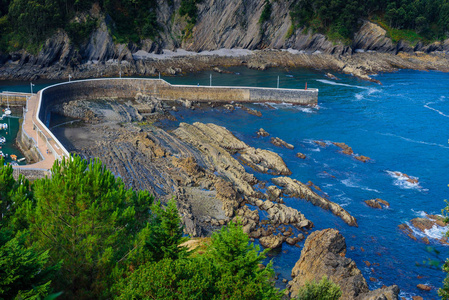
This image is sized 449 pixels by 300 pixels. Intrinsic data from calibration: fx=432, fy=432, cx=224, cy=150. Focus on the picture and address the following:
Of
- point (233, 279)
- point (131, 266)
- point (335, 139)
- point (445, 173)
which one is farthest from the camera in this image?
point (335, 139)

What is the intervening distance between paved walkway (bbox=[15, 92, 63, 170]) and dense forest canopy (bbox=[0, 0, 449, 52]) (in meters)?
34.4

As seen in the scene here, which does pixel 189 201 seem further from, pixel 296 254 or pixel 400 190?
pixel 400 190

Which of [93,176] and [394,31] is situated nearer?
[93,176]

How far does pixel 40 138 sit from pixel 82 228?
34658 millimetres

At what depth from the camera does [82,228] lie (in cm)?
2239

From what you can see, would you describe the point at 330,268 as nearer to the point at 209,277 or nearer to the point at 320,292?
the point at 320,292

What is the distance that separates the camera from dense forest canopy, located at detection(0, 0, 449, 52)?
91750mm

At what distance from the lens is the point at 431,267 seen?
3728cm

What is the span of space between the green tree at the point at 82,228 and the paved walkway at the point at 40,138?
21832 mm

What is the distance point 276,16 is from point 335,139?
66.0m

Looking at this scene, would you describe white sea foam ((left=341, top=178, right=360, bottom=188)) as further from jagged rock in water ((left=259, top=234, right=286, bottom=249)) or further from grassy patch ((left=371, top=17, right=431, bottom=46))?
grassy patch ((left=371, top=17, right=431, bottom=46))

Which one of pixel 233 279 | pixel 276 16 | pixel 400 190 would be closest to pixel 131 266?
pixel 233 279

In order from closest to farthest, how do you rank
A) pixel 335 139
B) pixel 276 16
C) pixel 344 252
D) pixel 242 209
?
pixel 344 252
pixel 242 209
pixel 335 139
pixel 276 16

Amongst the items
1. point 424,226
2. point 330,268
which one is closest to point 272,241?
point 330,268
